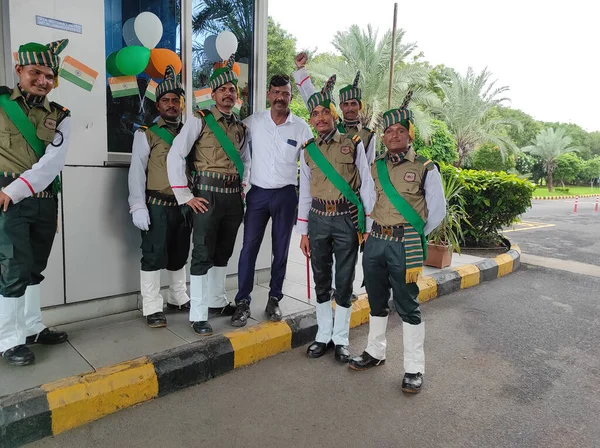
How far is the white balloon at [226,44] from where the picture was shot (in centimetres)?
463

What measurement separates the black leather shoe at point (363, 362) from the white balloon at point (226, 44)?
321 cm

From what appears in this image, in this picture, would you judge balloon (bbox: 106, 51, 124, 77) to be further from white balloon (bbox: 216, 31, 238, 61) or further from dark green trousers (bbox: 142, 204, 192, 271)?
dark green trousers (bbox: 142, 204, 192, 271)

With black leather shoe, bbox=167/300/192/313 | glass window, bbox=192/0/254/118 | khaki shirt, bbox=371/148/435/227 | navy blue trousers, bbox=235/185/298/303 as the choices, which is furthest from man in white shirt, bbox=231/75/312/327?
glass window, bbox=192/0/254/118

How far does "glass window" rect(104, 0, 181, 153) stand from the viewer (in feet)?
14.2

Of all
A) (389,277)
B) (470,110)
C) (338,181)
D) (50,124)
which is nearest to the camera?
(50,124)

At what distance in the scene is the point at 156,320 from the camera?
13.0 feet

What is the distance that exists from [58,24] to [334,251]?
2.94 m

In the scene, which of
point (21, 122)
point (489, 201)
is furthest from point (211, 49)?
point (489, 201)

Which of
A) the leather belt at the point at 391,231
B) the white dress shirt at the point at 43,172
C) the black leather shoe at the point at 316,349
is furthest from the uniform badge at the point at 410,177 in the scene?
the white dress shirt at the point at 43,172

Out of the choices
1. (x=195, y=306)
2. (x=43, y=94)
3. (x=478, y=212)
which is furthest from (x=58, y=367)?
(x=478, y=212)

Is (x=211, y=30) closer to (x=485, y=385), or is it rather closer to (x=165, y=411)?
(x=165, y=411)

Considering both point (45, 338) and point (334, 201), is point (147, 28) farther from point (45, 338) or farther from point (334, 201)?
point (45, 338)

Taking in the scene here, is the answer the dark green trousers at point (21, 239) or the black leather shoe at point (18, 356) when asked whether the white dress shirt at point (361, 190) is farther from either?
the black leather shoe at point (18, 356)

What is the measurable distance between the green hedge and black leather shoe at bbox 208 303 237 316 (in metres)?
4.93
